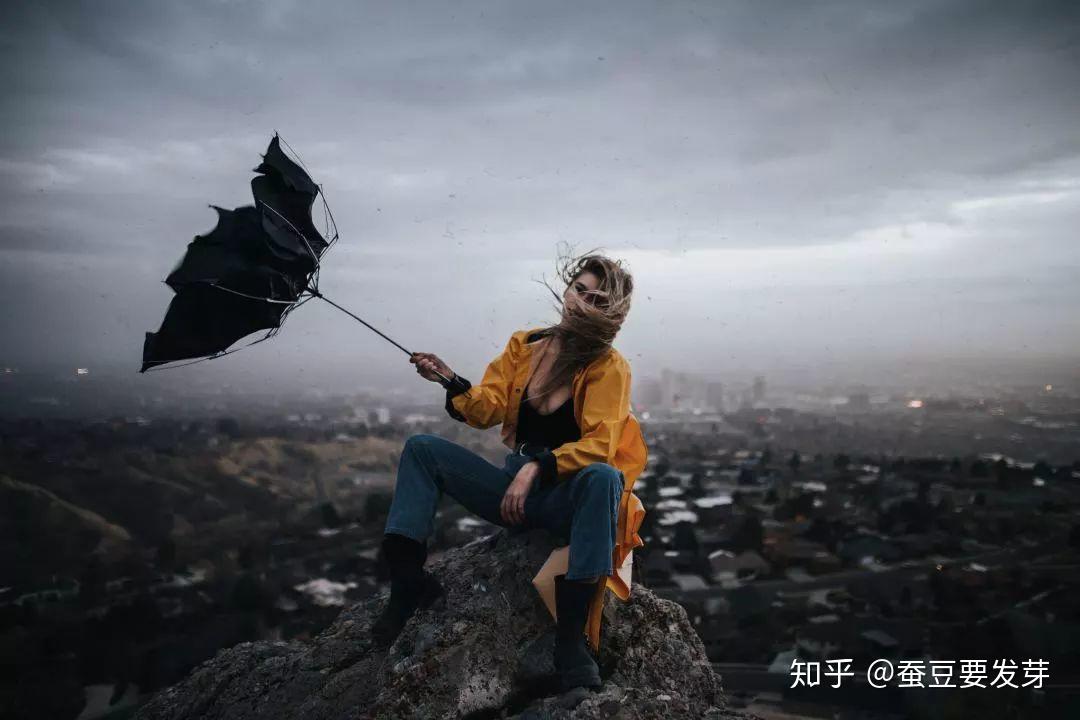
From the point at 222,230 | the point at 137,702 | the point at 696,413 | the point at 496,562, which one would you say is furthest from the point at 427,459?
the point at 696,413

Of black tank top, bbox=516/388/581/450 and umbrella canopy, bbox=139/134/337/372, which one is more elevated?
umbrella canopy, bbox=139/134/337/372

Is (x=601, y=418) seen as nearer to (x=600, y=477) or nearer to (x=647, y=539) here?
(x=600, y=477)

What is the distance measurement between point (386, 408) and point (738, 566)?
76.1 feet

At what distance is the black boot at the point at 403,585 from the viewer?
3334mm

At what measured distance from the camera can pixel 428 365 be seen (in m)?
3.32

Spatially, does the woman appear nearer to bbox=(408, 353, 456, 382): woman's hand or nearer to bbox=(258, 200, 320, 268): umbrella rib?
bbox=(408, 353, 456, 382): woman's hand

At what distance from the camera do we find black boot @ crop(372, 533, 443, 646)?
333cm

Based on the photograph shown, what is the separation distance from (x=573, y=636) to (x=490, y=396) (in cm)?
118

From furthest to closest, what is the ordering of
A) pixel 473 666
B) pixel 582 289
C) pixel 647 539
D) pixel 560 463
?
pixel 647 539 < pixel 582 289 < pixel 473 666 < pixel 560 463

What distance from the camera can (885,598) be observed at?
18.1 meters

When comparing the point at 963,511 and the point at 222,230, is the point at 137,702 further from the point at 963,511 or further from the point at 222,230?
the point at 963,511

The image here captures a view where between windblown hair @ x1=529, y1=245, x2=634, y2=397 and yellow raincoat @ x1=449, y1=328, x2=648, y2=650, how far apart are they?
2.5 inches

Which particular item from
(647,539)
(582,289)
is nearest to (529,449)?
(582,289)

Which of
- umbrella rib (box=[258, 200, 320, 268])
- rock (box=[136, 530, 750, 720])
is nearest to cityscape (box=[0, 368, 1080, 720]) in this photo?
rock (box=[136, 530, 750, 720])
